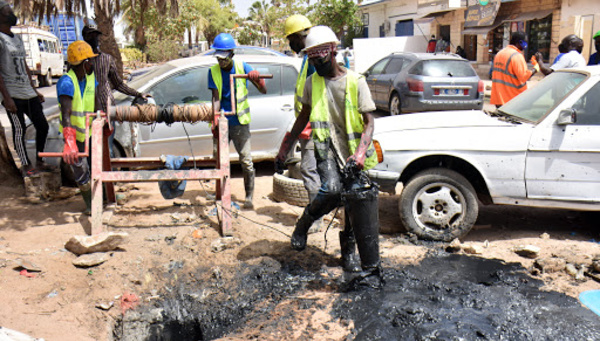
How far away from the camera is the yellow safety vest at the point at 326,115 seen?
3961mm

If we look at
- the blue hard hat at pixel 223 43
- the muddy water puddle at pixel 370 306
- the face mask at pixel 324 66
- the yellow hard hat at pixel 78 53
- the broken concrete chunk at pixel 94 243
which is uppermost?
the blue hard hat at pixel 223 43

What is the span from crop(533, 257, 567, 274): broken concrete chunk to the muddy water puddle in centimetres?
16

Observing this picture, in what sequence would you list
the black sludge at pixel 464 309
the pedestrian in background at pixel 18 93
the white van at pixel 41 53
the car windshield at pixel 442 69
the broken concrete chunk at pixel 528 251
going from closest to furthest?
1. the black sludge at pixel 464 309
2. the broken concrete chunk at pixel 528 251
3. the pedestrian in background at pixel 18 93
4. the car windshield at pixel 442 69
5. the white van at pixel 41 53

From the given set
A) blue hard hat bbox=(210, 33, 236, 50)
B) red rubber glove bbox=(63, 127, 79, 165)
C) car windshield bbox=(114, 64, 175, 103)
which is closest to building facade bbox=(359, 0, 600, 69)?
car windshield bbox=(114, 64, 175, 103)

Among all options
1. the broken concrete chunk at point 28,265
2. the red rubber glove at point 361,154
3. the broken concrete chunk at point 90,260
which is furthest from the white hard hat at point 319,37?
the broken concrete chunk at point 28,265

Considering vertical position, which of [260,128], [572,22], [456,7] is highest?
[456,7]

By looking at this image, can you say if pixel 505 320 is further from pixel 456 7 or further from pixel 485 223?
pixel 456 7

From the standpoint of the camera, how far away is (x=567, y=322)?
3.50 meters

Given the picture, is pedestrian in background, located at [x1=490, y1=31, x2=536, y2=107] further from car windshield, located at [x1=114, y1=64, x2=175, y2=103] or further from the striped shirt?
the striped shirt

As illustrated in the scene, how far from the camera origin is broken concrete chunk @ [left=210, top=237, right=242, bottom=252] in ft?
15.8

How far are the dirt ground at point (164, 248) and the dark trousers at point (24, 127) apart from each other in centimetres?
58

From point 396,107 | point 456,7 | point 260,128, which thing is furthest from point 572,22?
point 260,128

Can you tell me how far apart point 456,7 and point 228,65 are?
25050mm

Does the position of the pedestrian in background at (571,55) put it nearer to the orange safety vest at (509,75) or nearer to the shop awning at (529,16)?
the orange safety vest at (509,75)
